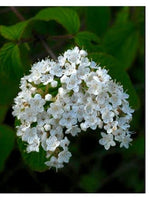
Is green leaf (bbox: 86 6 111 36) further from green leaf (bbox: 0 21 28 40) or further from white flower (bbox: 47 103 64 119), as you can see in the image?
white flower (bbox: 47 103 64 119)

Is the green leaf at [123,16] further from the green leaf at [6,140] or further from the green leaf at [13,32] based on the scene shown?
the green leaf at [6,140]

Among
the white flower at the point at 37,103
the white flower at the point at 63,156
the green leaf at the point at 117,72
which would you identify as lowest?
the white flower at the point at 63,156

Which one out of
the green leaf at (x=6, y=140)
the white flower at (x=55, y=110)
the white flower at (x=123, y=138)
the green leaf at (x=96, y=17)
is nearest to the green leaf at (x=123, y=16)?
the green leaf at (x=96, y=17)

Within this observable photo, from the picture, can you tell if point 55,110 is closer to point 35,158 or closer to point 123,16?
point 35,158

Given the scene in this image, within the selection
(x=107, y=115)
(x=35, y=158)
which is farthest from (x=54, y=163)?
(x=107, y=115)

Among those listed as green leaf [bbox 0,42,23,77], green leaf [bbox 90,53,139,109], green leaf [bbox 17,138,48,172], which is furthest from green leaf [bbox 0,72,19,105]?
green leaf [bbox 90,53,139,109]

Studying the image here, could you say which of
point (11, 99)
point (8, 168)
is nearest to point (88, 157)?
point (8, 168)
